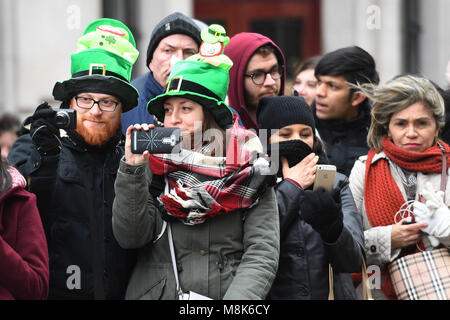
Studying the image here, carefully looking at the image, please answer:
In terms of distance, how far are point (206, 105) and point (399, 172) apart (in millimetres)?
1192

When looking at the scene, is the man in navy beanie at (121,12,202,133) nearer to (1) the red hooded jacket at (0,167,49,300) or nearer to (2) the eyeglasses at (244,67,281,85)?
(2) the eyeglasses at (244,67,281,85)

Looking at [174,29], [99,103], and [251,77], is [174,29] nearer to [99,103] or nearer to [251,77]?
[251,77]

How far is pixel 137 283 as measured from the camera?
3.54 meters

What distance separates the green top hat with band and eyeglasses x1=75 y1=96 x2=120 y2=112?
22 centimetres

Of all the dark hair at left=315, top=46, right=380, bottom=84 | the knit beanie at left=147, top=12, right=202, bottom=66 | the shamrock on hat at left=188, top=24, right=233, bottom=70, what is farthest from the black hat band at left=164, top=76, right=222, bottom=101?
the dark hair at left=315, top=46, right=380, bottom=84

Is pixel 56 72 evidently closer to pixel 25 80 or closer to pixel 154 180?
pixel 25 80

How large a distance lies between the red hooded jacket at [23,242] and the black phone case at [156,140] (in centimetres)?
51

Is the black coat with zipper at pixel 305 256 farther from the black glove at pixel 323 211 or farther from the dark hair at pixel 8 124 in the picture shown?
the dark hair at pixel 8 124

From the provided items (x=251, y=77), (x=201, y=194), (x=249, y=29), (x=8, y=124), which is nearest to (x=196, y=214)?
(x=201, y=194)

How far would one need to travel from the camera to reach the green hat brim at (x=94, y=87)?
3834 mm

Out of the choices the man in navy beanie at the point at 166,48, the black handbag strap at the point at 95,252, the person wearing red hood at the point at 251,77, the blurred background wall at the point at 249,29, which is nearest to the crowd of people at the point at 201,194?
the black handbag strap at the point at 95,252

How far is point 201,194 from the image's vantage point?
135 inches

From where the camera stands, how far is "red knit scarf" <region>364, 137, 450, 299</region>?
13.6 ft
